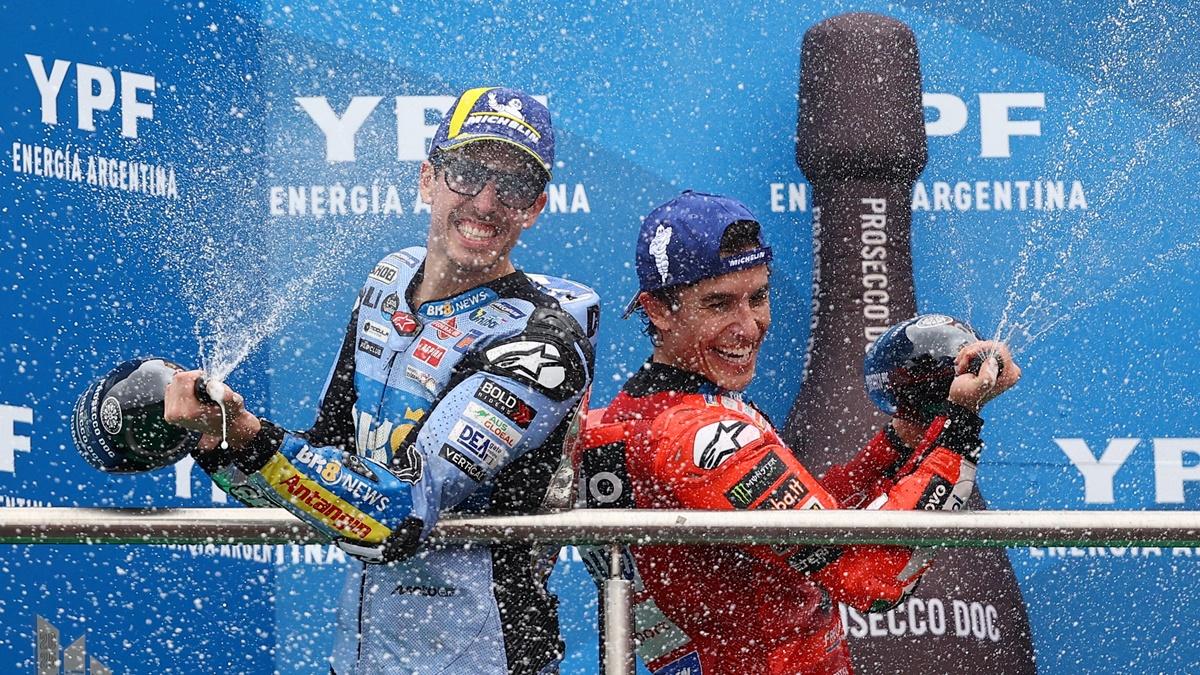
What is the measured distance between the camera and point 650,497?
A: 8.82ft

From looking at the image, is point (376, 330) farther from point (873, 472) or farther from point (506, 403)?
point (873, 472)

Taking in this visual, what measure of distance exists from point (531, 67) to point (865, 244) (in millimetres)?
998

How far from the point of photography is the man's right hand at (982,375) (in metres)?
2.55

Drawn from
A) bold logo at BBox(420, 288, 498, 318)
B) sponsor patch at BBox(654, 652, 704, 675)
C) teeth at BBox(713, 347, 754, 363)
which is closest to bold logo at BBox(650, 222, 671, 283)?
teeth at BBox(713, 347, 754, 363)

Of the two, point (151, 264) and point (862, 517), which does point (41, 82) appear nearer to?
point (151, 264)

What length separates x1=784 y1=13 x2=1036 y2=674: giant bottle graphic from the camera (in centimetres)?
418

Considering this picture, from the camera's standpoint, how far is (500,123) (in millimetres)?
2857

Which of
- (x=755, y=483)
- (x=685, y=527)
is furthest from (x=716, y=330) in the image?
(x=685, y=527)

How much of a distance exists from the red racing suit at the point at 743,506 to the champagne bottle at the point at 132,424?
2.39ft

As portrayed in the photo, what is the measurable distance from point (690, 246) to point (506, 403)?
0.42 metres

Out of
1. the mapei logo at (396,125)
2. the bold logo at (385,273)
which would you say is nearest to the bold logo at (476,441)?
the bold logo at (385,273)

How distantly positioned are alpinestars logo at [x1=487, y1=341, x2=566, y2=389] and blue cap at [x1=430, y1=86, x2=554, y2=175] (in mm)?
403

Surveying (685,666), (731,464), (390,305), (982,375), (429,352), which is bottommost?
(685,666)

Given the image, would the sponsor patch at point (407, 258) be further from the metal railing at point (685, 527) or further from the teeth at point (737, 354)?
the metal railing at point (685, 527)
